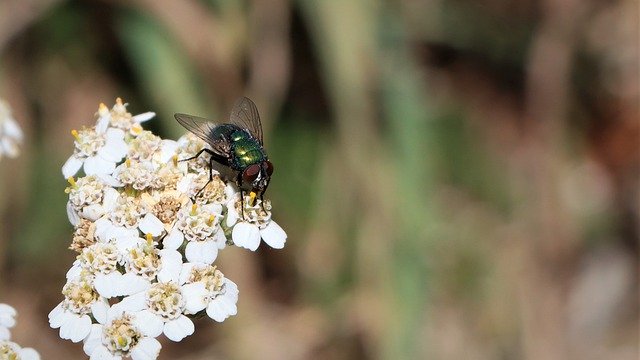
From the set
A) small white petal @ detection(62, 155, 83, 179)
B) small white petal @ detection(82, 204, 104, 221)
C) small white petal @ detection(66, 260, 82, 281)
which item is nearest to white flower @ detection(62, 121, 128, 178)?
small white petal @ detection(62, 155, 83, 179)

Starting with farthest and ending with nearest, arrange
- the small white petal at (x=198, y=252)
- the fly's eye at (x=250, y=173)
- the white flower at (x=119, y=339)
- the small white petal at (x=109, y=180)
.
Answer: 1. the fly's eye at (x=250, y=173)
2. the small white petal at (x=109, y=180)
3. the small white petal at (x=198, y=252)
4. the white flower at (x=119, y=339)

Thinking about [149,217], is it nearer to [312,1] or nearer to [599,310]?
[312,1]

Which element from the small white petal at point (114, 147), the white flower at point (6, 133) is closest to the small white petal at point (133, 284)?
the small white petal at point (114, 147)

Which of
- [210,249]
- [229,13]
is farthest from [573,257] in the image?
[210,249]

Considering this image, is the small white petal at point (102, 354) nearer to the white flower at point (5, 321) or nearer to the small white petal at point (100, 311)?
the small white petal at point (100, 311)

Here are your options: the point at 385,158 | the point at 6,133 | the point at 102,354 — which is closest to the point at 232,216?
the point at 102,354

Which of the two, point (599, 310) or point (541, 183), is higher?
point (541, 183)
